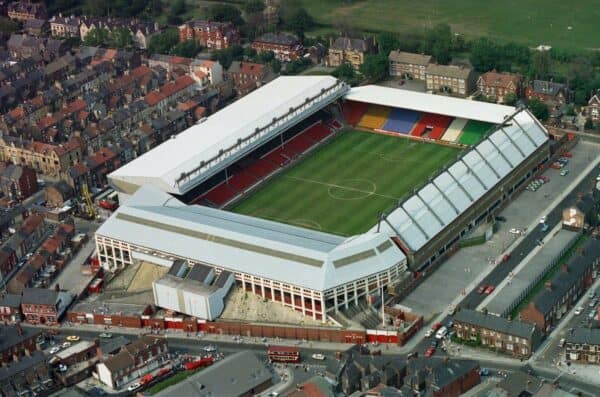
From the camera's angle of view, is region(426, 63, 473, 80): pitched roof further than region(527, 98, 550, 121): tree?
Yes

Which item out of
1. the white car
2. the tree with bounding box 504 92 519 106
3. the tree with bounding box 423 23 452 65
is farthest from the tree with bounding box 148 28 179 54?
the white car

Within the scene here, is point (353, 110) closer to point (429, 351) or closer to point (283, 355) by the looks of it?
point (429, 351)

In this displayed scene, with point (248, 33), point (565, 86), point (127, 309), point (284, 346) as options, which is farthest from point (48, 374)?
point (248, 33)

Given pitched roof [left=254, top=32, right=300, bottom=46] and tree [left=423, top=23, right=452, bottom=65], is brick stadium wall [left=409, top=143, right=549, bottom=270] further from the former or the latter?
pitched roof [left=254, top=32, right=300, bottom=46]

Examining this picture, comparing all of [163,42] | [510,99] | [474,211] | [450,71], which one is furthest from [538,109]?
[163,42]

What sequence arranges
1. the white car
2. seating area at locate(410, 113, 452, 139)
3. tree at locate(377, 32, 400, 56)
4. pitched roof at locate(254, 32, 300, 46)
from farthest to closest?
pitched roof at locate(254, 32, 300, 46) → tree at locate(377, 32, 400, 56) → seating area at locate(410, 113, 452, 139) → the white car
